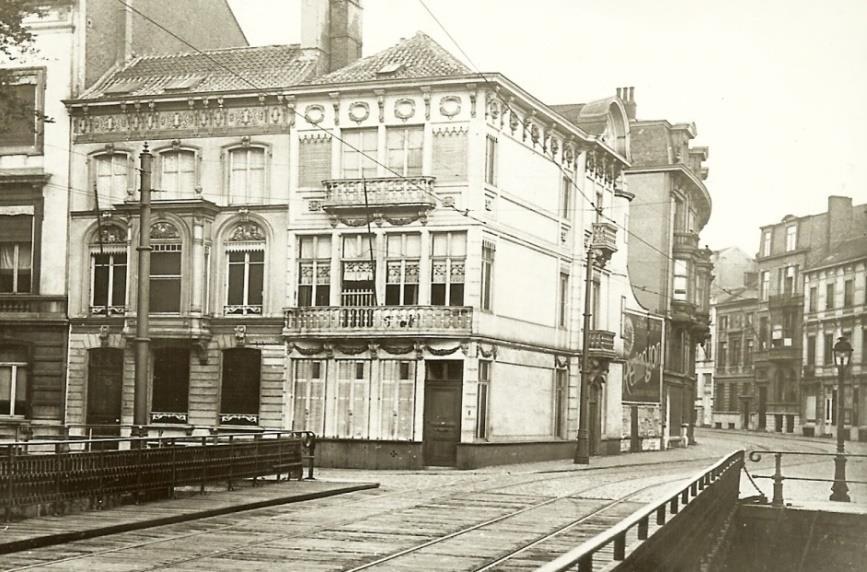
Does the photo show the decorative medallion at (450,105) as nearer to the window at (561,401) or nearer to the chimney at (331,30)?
the chimney at (331,30)

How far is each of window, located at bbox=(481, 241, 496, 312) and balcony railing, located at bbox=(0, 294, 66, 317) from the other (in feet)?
41.9

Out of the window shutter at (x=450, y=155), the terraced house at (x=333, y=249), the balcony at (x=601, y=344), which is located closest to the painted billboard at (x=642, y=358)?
the balcony at (x=601, y=344)

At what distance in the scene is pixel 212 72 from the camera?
37.9 m

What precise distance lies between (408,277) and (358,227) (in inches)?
81.8

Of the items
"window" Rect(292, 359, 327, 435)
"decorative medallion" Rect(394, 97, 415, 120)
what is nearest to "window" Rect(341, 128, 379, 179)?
"decorative medallion" Rect(394, 97, 415, 120)

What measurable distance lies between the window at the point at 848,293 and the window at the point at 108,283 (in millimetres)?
28094

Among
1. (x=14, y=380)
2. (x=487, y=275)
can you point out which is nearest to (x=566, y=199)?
(x=487, y=275)

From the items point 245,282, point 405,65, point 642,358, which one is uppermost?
point 405,65

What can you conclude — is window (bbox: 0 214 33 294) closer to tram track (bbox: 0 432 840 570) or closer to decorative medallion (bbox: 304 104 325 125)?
decorative medallion (bbox: 304 104 325 125)

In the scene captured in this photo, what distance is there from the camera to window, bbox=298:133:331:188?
1394 inches

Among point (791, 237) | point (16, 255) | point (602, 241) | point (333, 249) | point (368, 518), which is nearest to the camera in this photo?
point (368, 518)

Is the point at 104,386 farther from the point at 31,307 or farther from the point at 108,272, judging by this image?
the point at 108,272

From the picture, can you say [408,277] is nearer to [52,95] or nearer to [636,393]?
[52,95]

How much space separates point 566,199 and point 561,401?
21.4 ft
